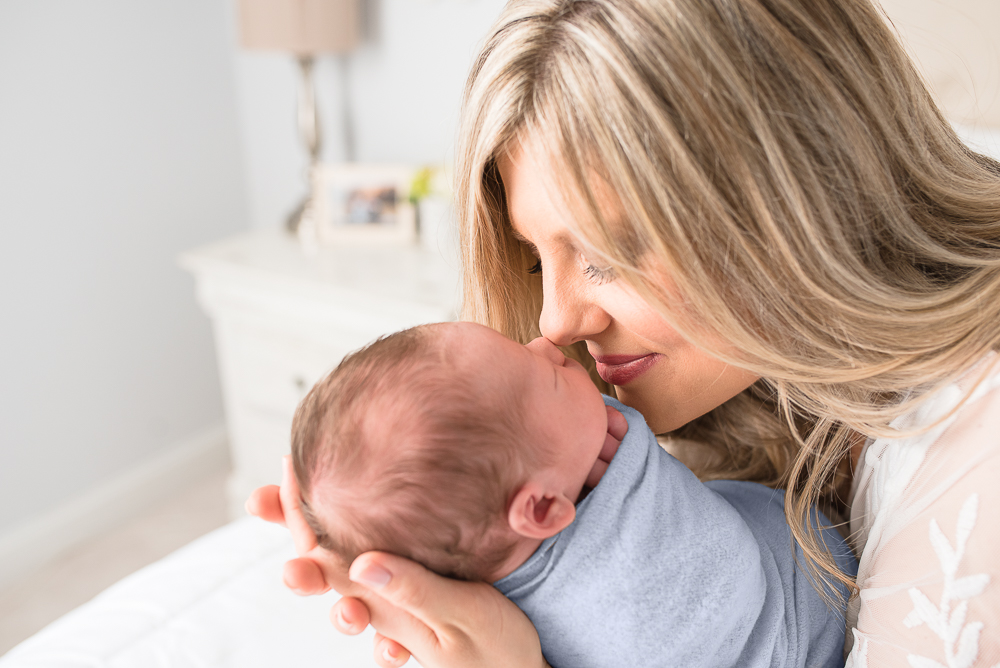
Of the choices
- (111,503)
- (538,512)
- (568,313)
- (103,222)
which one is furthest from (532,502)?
(111,503)

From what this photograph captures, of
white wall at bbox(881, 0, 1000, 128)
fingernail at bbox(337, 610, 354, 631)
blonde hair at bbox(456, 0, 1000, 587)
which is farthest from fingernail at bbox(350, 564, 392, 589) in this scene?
white wall at bbox(881, 0, 1000, 128)

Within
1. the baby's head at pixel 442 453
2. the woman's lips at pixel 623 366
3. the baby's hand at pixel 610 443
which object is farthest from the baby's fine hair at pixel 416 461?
the woman's lips at pixel 623 366

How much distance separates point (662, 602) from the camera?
0.70 metres

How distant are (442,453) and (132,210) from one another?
6.48 ft

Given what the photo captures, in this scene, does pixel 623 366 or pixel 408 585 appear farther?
pixel 623 366

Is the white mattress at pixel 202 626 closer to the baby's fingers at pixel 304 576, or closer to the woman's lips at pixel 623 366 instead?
the baby's fingers at pixel 304 576

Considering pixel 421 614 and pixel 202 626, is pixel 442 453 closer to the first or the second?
pixel 421 614

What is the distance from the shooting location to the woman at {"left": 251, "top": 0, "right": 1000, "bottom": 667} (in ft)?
2.13

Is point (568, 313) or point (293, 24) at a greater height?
point (293, 24)

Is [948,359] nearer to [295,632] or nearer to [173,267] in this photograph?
[295,632]

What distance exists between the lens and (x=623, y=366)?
2.88 feet

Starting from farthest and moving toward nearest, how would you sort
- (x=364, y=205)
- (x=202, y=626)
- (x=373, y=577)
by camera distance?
(x=364, y=205), (x=202, y=626), (x=373, y=577)

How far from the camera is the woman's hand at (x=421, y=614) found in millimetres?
656

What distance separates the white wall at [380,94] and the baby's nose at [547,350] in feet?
3.81
